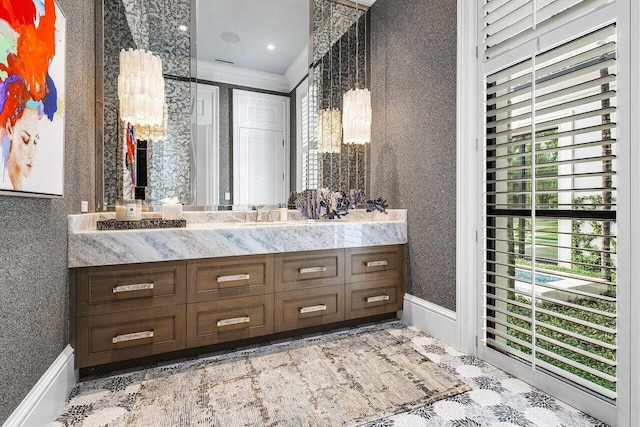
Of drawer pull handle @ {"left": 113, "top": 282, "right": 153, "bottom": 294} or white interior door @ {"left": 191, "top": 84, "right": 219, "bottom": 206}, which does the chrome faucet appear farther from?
drawer pull handle @ {"left": 113, "top": 282, "right": 153, "bottom": 294}

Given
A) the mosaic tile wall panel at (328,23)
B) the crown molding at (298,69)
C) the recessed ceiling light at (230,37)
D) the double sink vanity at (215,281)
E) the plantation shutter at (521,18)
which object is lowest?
the double sink vanity at (215,281)

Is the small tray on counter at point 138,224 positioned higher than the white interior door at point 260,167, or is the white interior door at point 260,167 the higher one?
the white interior door at point 260,167

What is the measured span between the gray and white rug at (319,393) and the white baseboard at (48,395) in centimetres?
6

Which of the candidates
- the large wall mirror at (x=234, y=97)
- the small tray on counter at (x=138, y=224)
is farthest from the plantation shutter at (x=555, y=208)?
the small tray on counter at (x=138, y=224)

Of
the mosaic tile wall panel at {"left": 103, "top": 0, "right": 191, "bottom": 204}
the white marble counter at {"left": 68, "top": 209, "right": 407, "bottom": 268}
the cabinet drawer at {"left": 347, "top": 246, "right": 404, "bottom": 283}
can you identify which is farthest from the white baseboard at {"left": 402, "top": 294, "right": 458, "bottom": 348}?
the mosaic tile wall panel at {"left": 103, "top": 0, "right": 191, "bottom": 204}

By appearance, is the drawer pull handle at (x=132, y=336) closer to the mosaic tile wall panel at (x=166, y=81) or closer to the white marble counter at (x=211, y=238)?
the white marble counter at (x=211, y=238)

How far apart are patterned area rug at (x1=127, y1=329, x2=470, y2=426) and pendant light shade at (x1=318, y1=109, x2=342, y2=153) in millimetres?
1638

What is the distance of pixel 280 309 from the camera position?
87.0 inches

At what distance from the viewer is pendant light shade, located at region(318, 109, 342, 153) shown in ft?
9.52

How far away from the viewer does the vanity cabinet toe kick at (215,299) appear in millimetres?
1770

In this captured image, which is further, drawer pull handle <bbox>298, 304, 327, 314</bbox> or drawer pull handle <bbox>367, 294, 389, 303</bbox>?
drawer pull handle <bbox>367, 294, 389, 303</bbox>

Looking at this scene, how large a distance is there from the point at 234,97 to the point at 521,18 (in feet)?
6.46

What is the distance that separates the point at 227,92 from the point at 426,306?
226 centimetres

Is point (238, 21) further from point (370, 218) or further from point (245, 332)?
point (245, 332)
